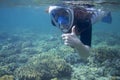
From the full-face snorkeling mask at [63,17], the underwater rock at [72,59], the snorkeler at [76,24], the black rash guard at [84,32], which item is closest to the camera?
the snorkeler at [76,24]

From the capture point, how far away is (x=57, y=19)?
6.14m

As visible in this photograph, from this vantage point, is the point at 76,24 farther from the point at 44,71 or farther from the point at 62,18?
the point at 44,71

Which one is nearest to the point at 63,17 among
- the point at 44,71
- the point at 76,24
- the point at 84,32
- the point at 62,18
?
the point at 62,18

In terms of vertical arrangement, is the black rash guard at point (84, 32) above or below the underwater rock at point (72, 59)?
above

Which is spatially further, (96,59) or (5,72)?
(96,59)

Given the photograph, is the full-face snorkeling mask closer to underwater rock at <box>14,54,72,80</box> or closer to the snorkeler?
the snorkeler

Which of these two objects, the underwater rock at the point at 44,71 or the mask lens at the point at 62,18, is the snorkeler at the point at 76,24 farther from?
the underwater rock at the point at 44,71

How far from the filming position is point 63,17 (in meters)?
5.92

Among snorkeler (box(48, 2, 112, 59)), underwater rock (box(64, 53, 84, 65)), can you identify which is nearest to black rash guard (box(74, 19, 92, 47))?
snorkeler (box(48, 2, 112, 59))

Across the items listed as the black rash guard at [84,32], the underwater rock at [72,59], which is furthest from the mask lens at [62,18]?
the underwater rock at [72,59]

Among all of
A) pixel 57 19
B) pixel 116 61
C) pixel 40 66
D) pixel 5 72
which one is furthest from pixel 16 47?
pixel 57 19

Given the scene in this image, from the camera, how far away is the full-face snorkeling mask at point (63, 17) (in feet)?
18.8

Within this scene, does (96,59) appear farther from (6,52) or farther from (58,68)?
(6,52)

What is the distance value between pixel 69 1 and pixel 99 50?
425 cm
